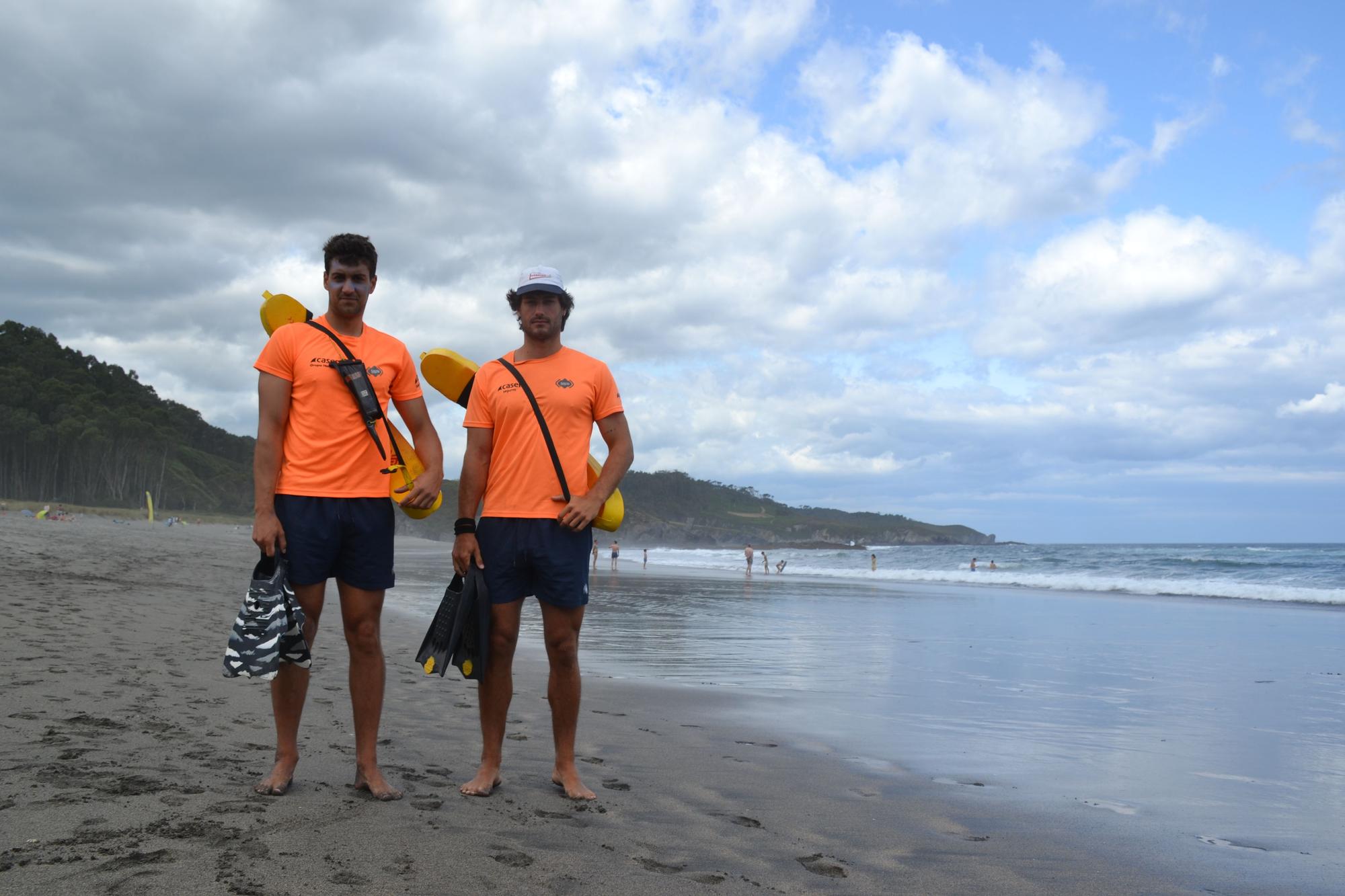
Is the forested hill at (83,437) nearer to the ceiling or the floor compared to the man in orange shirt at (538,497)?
nearer to the ceiling

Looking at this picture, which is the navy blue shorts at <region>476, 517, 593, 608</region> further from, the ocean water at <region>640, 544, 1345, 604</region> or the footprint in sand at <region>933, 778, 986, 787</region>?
the ocean water at <region>640, 544, 1345, 604</region>

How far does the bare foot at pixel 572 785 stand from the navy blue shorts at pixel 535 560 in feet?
2.10

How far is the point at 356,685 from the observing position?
3.20 metres

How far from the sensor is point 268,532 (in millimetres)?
2941

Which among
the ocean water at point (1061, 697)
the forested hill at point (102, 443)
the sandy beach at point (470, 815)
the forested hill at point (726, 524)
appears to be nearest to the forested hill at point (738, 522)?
the forested hill at point (726, 524)

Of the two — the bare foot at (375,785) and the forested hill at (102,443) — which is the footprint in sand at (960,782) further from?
the forested hill at (102,443)

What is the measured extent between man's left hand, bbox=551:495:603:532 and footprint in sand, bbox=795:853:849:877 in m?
1.31

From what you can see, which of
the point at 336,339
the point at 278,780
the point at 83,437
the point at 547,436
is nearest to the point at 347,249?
the point at 336,339

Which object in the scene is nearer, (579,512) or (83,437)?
(579,512)

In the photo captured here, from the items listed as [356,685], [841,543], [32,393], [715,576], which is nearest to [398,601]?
[356,685]

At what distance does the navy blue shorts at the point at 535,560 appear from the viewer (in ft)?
10.7

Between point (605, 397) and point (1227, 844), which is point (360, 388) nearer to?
point (605, 397)

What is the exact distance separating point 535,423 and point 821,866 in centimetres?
178

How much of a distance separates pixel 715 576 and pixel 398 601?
16867 mm
